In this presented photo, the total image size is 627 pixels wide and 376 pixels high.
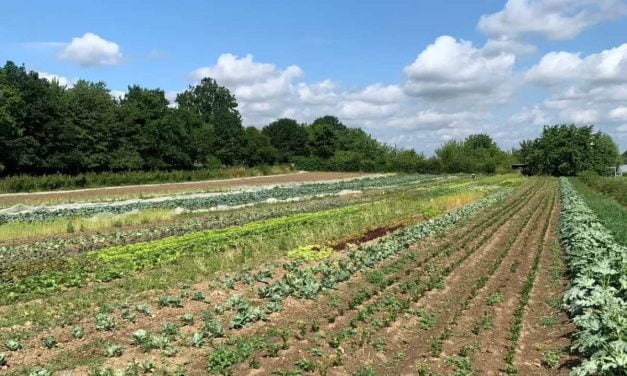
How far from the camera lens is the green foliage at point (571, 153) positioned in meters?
93.7

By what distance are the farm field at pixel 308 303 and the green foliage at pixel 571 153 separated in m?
80.2

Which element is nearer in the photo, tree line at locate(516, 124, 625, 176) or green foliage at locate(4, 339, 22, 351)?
green foliage at locate(4, 339, 22, 351)

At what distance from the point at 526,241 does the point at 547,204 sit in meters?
18.1

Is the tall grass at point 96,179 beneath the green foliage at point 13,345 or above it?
above

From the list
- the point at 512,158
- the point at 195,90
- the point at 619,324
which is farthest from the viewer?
the point at 195,90

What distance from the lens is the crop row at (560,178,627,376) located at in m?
6.66

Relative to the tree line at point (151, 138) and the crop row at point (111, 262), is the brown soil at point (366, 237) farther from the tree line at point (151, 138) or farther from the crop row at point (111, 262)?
the tree line at point (151, 138)

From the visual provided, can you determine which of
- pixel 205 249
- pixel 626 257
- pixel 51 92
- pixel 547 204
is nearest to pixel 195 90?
pixel 51 92

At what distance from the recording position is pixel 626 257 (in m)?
10.9

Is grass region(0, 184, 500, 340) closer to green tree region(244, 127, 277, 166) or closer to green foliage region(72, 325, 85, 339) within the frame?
green foliage region(72, 325, 85, 339)

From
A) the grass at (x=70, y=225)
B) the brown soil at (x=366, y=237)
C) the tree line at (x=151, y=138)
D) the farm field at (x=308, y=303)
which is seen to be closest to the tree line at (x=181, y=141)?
the tree line at (x=151, y=138)

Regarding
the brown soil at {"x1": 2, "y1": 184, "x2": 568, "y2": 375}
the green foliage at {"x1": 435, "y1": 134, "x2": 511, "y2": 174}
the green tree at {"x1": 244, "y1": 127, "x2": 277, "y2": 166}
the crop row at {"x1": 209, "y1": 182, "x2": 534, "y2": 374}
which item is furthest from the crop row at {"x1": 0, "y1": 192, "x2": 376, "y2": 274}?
the green tree at {"x1": 244, "y1": 127, "x2": 277, "y2": 166}

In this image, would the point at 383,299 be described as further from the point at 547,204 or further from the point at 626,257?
the point at 547,204

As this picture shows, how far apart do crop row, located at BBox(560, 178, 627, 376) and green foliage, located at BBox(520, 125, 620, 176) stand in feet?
286
